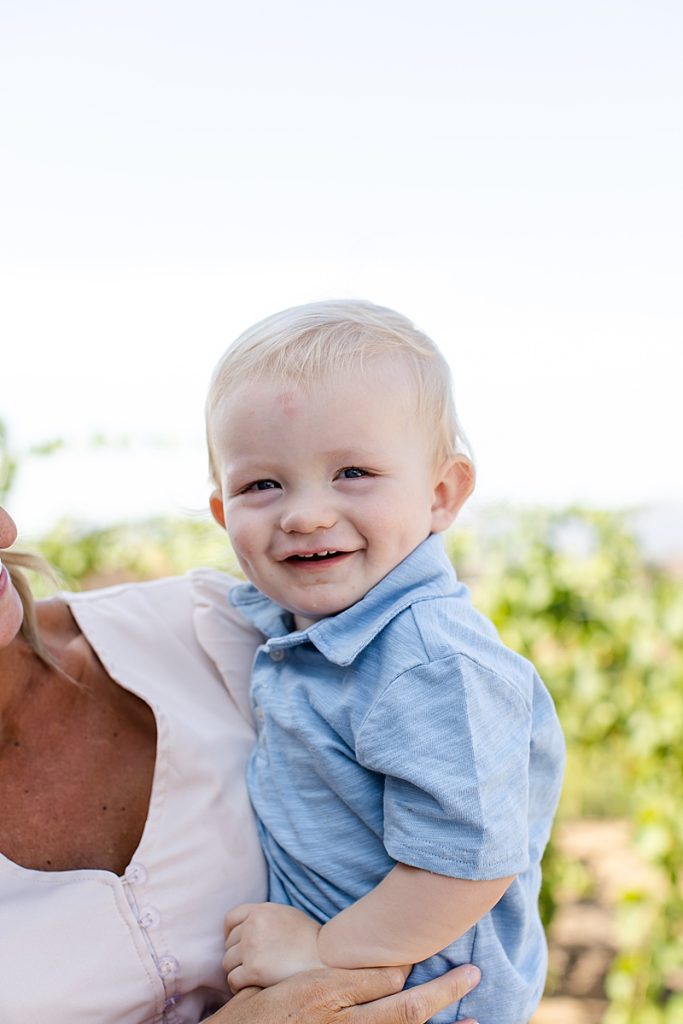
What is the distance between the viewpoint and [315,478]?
59.9 inches

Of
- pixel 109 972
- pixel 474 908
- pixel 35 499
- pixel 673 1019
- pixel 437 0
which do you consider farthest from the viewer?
pixel 437 0

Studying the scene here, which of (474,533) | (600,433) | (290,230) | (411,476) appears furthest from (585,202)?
(411,476)

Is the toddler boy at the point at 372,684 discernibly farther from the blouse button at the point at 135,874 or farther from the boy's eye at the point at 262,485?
the blouse button at the point at 135,874

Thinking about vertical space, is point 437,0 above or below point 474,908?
above

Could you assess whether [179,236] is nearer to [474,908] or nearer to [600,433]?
[600,433]

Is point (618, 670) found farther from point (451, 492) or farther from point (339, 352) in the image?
point (339, 352)

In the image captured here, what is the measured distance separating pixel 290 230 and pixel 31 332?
7.69 metres

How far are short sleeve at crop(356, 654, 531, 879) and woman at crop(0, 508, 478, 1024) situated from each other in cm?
26

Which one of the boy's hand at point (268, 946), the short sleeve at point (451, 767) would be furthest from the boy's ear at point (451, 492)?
the boy's hand at point (268, 946)

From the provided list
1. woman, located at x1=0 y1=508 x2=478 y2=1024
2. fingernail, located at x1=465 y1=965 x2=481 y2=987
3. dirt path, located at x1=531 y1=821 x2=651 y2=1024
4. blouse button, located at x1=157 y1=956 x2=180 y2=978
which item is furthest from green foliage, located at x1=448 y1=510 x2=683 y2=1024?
blouse button, located at x1=157 y1=956 x2=180 y2=978

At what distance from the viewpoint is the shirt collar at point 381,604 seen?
1.50 m

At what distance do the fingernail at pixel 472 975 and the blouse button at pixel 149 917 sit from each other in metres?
0.48

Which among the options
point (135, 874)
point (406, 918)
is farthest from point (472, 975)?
point (135, 874)

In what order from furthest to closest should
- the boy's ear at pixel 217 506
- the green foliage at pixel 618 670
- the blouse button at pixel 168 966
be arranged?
the green foliage at pixel 618 670 → the boy's ear at pixel 217 506 → the blouse button at pixel 168 966
